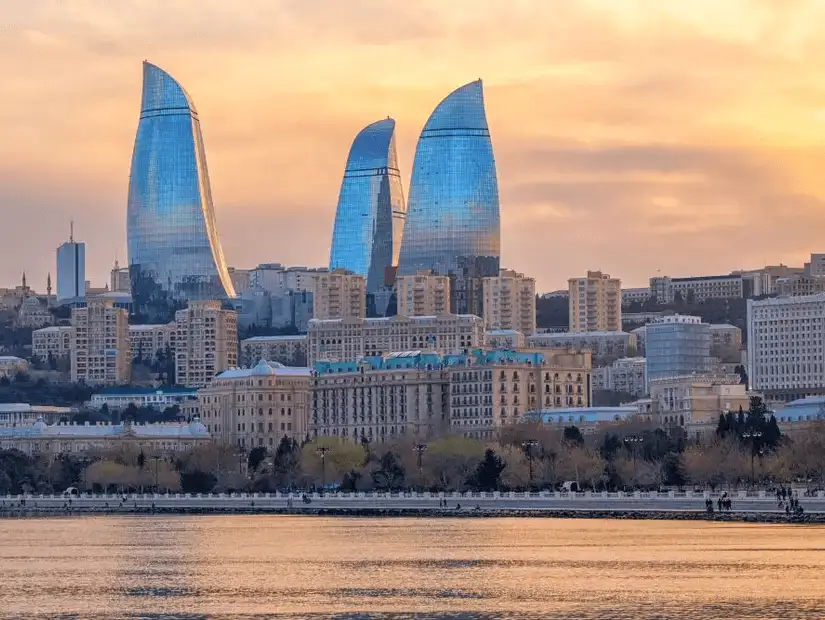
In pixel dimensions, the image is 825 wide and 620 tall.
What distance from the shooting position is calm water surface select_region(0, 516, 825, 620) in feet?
331

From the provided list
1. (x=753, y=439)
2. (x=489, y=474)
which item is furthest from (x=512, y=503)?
(x=753, y=439)

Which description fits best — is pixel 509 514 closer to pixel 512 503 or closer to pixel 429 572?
pixel 512 503

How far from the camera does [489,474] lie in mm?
194125

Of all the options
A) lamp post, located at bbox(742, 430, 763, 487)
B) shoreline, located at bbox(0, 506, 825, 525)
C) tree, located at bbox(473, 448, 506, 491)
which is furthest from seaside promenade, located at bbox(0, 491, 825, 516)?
lamp post, located at bbox(742, 430, 763, 487)

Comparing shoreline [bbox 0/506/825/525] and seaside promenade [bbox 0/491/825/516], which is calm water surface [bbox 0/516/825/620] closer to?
shoreline [bbox 0/506/825/525]

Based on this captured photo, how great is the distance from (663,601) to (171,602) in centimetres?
1830

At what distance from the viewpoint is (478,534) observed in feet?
482

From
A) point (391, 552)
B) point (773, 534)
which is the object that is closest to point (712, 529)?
point (773, 534)

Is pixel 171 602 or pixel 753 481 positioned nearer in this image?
pixel 171 602

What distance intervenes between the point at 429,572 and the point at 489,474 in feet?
251

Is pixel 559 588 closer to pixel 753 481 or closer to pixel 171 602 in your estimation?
pixel 171 602

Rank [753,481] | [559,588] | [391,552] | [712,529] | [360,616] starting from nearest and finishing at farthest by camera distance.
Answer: [360,616] → [559,588] → [391,552] → [712,529] → [753,481]

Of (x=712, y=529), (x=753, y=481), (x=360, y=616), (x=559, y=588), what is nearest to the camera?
(x=360, y=616)

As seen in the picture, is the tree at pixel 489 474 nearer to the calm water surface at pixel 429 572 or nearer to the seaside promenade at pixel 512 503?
the seaside promenade at pixel 512 503
